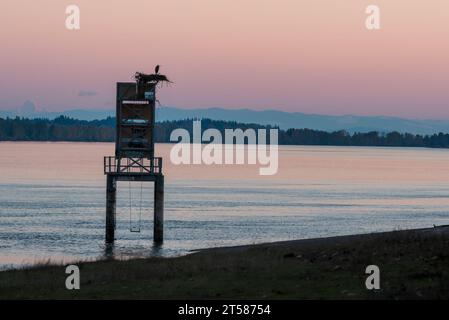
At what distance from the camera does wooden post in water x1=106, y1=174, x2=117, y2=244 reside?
184ft

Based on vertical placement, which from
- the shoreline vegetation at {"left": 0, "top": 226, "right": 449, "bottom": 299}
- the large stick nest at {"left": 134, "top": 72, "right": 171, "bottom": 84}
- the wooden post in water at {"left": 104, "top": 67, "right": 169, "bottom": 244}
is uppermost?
the large stick nest at {"left": 134, "top": 72, "right": 171, "bottom": 84}

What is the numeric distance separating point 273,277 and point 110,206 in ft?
96.2

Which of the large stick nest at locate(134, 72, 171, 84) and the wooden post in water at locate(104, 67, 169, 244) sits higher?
the large stick nest at locate(134, 72, 171, 84)

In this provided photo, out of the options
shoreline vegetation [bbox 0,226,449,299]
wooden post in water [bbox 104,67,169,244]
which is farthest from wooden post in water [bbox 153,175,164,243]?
shoreline vegetation [bbox 0,226,449,299]

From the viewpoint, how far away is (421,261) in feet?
94.0

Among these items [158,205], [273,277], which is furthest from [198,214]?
[273,277]

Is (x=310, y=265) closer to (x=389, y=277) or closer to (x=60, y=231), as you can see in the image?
(x=389, y=277)

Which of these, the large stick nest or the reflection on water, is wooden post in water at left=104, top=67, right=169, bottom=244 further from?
the reflection on water

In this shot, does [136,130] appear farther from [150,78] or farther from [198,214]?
[198,214]

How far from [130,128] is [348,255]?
89.0 feet

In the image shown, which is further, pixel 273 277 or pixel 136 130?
pixel 136 130

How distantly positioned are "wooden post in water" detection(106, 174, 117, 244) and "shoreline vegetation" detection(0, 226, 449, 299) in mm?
19807

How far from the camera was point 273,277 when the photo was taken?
92.3 ft
